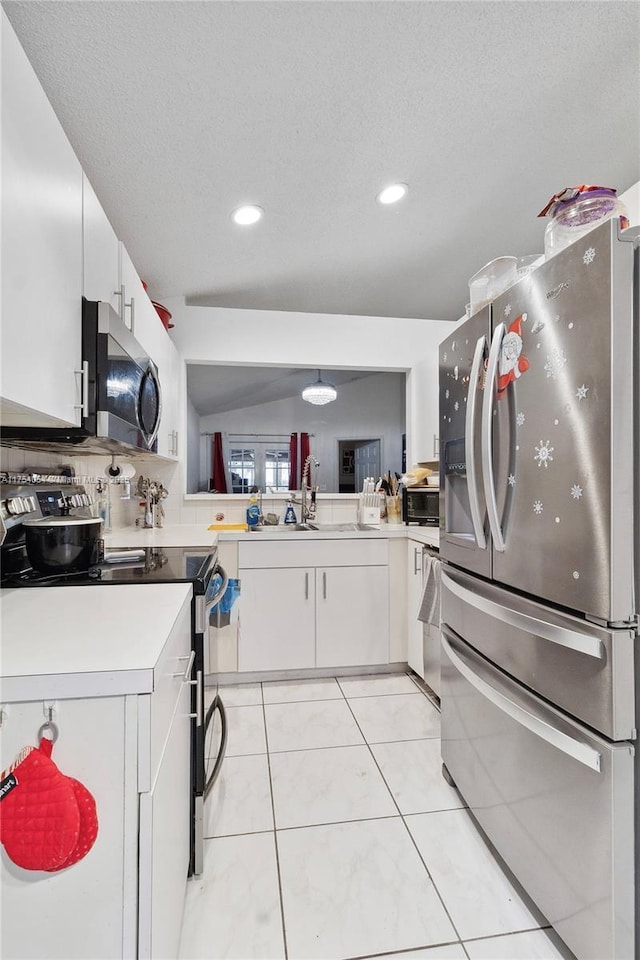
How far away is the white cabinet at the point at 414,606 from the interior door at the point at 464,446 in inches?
32.3

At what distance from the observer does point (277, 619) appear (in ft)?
8.67

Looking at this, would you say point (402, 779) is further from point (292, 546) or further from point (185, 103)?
point (185, 103)

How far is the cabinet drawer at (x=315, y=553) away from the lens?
2.63 m

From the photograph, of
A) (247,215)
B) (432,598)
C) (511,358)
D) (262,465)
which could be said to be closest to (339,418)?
(262,465)

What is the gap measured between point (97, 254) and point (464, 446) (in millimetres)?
1341

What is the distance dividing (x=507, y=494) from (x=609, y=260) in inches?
23.7

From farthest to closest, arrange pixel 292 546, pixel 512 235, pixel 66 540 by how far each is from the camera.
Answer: pixel 292 546, pixel 512 235, pixel 66 540

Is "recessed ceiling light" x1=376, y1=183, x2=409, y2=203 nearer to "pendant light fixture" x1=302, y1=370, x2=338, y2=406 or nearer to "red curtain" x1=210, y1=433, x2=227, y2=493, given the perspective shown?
"pendant light fixture" x1=302, y1=370, x2=338, y2=406

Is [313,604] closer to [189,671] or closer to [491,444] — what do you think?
[189,671]

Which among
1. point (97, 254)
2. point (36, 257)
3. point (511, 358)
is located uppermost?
point (97, 254)

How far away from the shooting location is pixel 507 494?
4.10 ft

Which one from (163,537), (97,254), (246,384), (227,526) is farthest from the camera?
(246,384)

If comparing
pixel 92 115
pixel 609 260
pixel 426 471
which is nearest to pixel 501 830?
pixel 609 260

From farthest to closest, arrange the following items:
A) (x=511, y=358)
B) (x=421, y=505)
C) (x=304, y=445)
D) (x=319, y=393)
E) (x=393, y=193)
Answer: (x=304, y=445) → (x=319, y=393) → (x=421, y=505) → (x=393, y=193) → (x=511, y=358)
